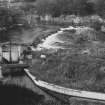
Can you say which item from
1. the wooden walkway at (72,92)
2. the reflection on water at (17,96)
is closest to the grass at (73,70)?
the wooden walkway at (72,92)

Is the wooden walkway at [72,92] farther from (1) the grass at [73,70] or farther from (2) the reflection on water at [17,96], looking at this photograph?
(2) the reflection on water at [17,96]

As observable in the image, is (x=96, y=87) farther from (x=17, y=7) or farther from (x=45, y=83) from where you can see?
(x=17, y=7)

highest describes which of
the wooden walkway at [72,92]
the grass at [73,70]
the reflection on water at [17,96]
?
the grass at [73,70]

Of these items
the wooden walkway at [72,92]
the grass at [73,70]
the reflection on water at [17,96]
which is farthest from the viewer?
the grass at [73,70]

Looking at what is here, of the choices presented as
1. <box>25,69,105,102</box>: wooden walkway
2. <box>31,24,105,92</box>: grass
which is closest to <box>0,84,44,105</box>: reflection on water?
<box>25,69,105,102</box>: wooden walkway

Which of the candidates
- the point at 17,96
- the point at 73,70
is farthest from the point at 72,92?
the point at 17,96

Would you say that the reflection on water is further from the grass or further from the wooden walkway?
the grass

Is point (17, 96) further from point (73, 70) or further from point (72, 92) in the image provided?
point (73, 70)

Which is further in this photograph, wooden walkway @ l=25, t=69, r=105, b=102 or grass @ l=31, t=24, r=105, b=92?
grass @ l=31, t=24, r=105, b=92

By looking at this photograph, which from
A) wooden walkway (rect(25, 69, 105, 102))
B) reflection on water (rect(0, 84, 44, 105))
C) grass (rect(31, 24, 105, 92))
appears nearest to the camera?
wooden walkway (rect(25, 69, 105, 102))

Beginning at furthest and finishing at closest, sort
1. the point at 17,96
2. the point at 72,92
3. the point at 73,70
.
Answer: the point at 73,70, the point at 17,96, the point at 72,92

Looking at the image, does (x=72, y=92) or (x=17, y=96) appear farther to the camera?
(x=17, y=96)
